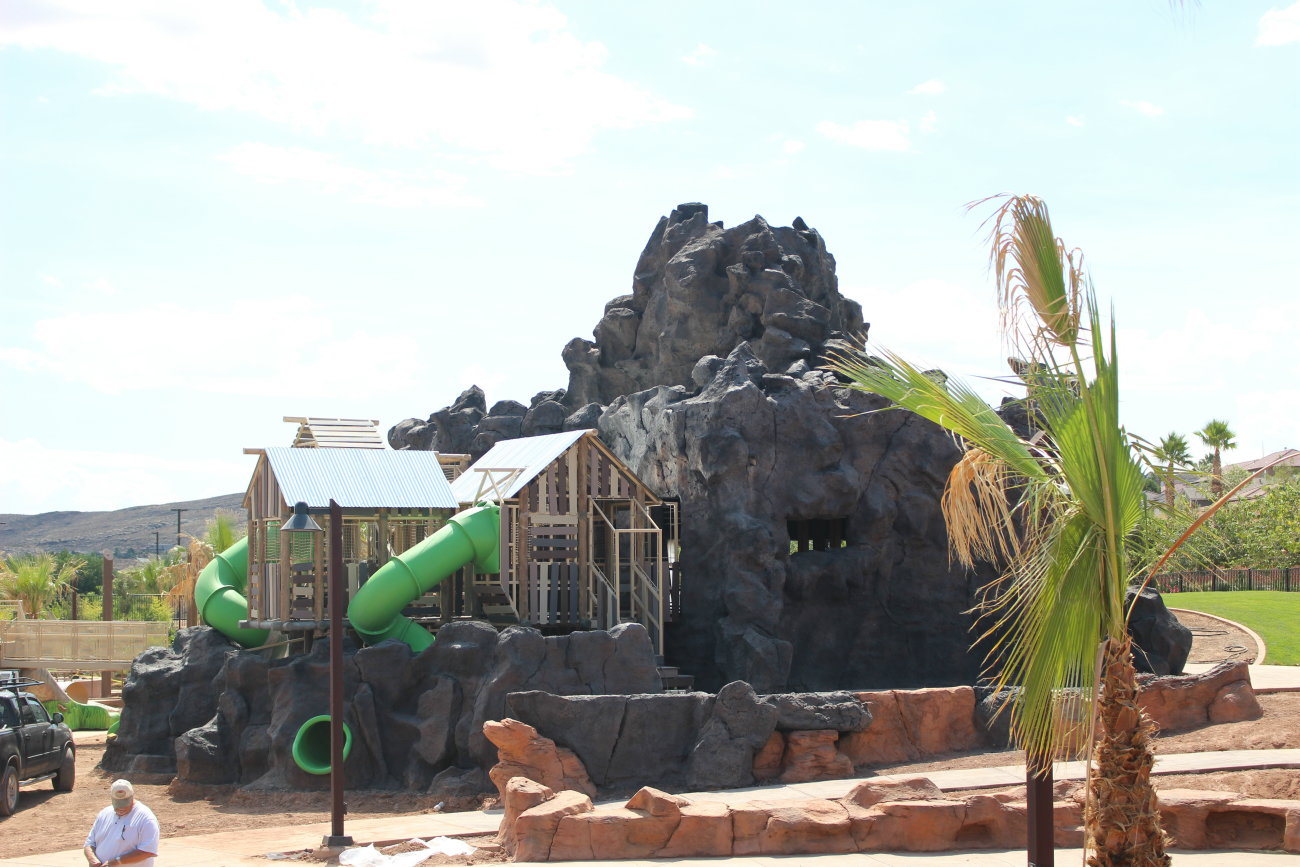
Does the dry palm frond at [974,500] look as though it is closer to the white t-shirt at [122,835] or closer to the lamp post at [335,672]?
the white t-shirt at [122,835]

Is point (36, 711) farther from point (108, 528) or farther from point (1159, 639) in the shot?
point (108, 528)

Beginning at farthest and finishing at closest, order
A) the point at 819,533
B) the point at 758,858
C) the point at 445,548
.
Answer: the point at 819,533 < the point at 445,548 < the point at 758,858

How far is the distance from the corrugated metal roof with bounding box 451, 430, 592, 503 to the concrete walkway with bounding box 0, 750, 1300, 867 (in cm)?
747

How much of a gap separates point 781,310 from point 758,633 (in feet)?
37.4

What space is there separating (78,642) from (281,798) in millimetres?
→ 16971

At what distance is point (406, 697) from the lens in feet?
61.6

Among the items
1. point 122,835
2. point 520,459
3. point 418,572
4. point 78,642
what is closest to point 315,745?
point 418,572

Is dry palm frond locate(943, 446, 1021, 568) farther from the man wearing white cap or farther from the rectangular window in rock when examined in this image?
the rectangular window in rock

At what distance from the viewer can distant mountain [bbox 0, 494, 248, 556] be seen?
13677 cm

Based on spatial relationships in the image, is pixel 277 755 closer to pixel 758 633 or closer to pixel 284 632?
pixel 284 632

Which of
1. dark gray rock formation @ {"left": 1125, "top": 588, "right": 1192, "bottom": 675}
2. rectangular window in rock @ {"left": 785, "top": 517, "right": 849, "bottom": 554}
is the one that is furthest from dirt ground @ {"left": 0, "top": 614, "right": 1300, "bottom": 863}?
rectangular window in rock @ {"left": 785, "top": 517, "right": 849, "bottom": 554}

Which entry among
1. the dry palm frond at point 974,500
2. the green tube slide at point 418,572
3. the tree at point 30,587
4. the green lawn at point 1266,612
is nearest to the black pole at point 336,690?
the green tube slide at point 418,572

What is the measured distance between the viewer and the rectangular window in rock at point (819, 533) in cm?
2675

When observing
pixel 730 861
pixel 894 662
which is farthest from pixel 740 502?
pixel 730 861
